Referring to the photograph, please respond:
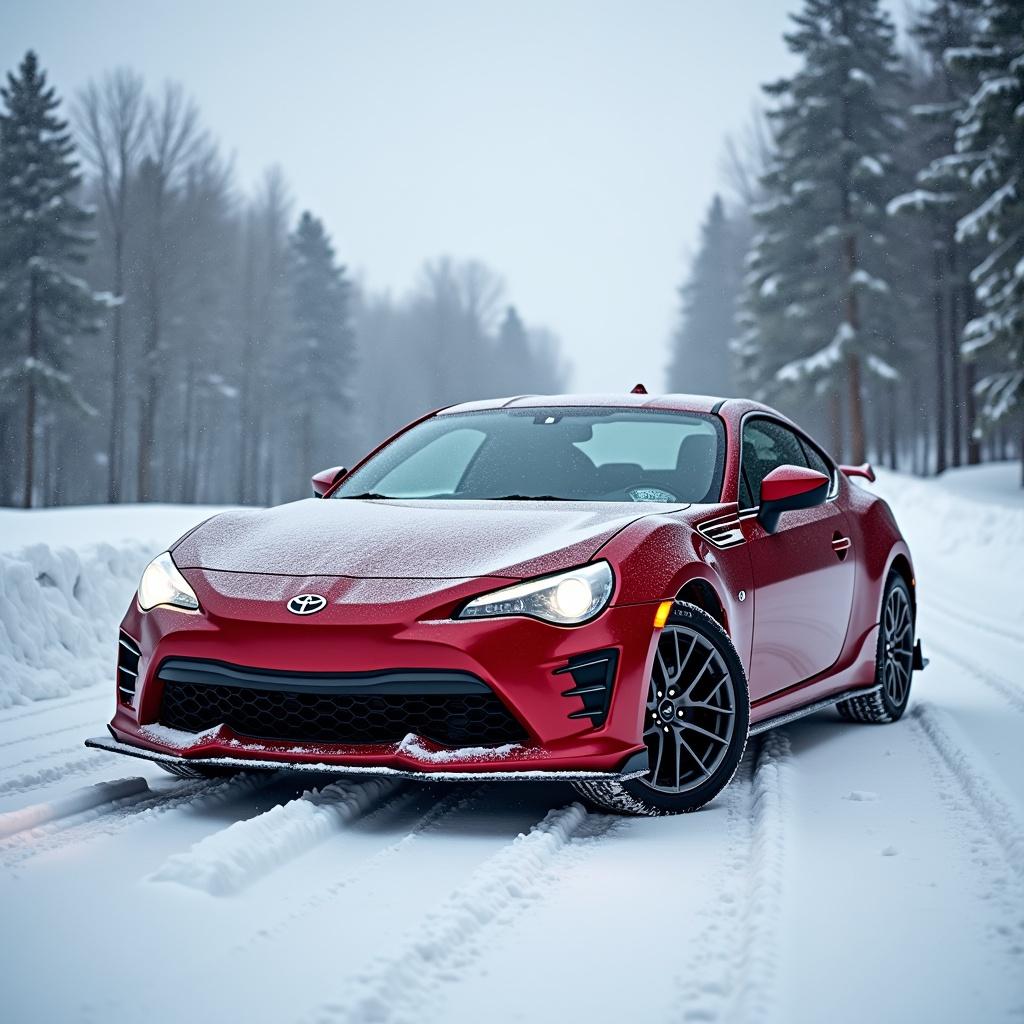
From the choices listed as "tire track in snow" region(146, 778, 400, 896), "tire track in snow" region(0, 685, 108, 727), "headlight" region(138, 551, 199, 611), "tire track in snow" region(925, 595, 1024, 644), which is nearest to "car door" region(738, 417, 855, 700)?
"tire track in snow" region(146, 778, 400, 896)

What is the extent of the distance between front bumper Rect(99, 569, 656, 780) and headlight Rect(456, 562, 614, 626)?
36 mm

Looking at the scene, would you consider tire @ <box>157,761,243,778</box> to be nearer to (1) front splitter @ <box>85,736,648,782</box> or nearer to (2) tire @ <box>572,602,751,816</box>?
(1) front splitter @ <box>85,736,648,782</box>

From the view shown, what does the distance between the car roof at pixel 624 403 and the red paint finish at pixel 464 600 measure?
0.42 metres

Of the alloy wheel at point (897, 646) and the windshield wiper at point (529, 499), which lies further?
the alloy wheel at point (897, 646)

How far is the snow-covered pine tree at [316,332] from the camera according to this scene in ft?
193

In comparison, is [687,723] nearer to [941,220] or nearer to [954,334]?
[941,220]

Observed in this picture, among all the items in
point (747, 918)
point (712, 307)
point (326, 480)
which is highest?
point (712, 307)

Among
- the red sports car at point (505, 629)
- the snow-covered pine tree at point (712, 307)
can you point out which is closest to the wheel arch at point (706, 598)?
the red sports car at point (505, 629)

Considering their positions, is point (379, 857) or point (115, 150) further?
point (115, 150)

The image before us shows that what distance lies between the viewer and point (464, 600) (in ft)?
13.2

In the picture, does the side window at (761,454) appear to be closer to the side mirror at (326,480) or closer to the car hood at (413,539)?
the car hood at (413,539)

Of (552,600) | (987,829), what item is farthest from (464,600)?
(987,829)

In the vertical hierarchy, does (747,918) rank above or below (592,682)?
below

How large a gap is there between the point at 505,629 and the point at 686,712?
32.1 inches
